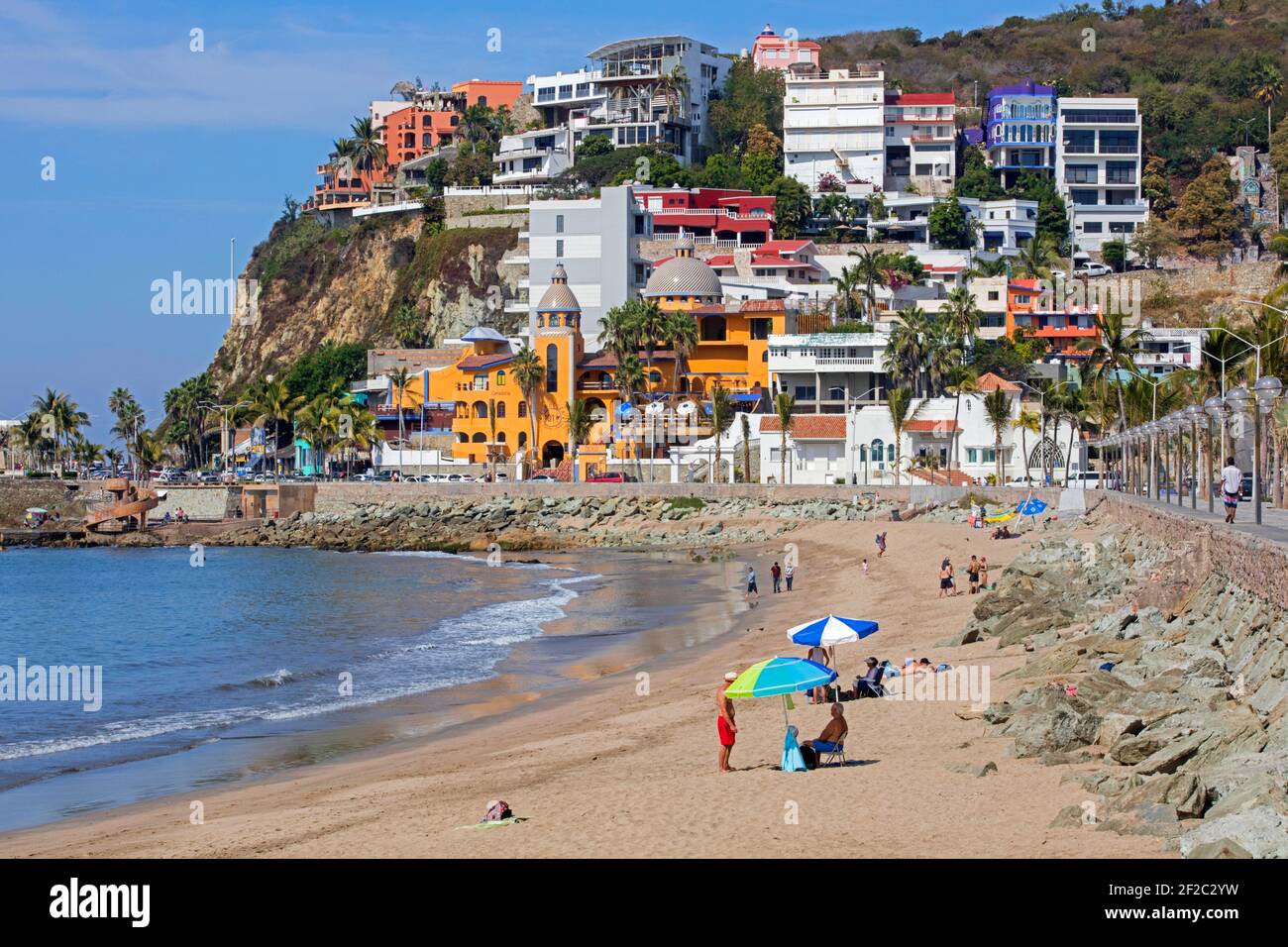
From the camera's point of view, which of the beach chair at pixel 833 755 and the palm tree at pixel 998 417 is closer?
the beach chair at pixel 833 755

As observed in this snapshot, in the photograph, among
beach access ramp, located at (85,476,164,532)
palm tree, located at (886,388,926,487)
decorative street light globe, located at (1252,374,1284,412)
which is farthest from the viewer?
beach access ramp, located at (85,476,164,532)

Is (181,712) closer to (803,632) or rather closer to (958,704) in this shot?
(803,632)

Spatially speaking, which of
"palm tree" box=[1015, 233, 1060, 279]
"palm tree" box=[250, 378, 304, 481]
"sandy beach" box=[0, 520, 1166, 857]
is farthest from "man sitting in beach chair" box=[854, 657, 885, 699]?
"palm tree" box=[1015, 233, 1060, 279]

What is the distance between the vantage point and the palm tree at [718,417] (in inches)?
3110

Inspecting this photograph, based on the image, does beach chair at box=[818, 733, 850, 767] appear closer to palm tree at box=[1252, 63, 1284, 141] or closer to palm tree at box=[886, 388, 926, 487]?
palm tree at box=[886, 388, 926, 487]

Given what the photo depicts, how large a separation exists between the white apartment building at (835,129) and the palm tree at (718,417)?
154 feet

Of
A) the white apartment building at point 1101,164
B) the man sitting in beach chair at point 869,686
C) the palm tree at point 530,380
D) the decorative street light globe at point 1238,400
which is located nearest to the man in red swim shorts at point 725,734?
the man sitting in beach chair at point 869,686

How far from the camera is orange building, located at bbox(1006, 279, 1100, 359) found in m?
98.0

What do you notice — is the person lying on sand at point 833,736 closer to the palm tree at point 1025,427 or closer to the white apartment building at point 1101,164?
the palm tree at point 1025,427

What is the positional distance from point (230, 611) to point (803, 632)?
97.1ft

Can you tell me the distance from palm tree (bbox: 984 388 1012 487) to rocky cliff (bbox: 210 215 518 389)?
167ft

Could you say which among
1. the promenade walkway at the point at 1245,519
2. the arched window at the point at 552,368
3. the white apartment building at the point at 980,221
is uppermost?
the white apartment building at the point at 980,221
